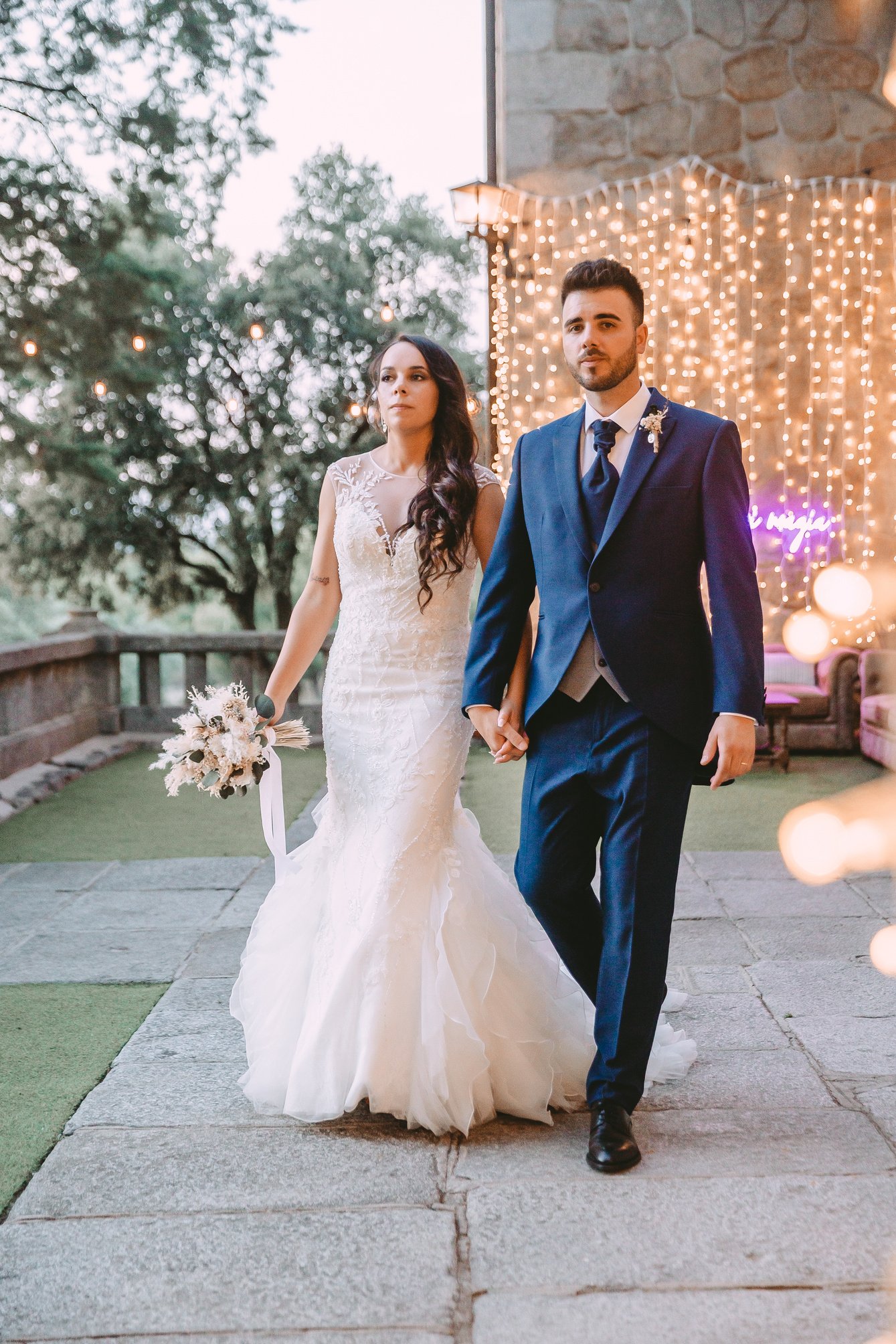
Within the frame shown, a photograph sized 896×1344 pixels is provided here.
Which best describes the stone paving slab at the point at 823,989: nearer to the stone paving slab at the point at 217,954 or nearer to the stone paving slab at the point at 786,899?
the stone paving slab at the point at 786,899

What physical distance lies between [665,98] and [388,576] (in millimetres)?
8189

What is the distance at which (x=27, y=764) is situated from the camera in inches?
295

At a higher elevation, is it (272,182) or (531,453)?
(272,182)

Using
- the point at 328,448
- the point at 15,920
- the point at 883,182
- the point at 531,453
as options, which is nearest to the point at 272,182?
the point at 328,448

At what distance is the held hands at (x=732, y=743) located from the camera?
2.31 m

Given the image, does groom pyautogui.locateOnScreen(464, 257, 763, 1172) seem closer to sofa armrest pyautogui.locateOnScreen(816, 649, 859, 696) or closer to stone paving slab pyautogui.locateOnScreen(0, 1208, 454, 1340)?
stone paving slab pyautogui.locateOnScreen(0, 1208, 454, 1340)

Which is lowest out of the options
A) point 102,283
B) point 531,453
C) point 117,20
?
point 531,453

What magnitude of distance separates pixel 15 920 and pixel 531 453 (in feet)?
9.80

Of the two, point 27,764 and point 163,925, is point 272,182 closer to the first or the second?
point 27,764

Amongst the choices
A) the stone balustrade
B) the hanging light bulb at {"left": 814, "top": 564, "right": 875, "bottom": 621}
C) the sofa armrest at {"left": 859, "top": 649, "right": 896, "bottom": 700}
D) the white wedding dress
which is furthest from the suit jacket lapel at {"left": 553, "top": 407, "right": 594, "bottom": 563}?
the hanging light bulb at {"left": 814, "top": 564, "right": 875, "bottom": 621}

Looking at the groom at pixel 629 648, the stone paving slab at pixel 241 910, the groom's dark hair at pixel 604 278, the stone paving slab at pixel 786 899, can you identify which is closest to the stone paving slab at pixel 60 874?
the stone paving slab at pixel 241 910

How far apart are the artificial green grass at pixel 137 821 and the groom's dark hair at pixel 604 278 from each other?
3.81 metres

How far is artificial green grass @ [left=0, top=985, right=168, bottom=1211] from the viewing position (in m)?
2.52

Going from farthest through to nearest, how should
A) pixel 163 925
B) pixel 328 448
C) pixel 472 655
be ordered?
pixel 328 448
pixel 163 925
pixel 472 655
